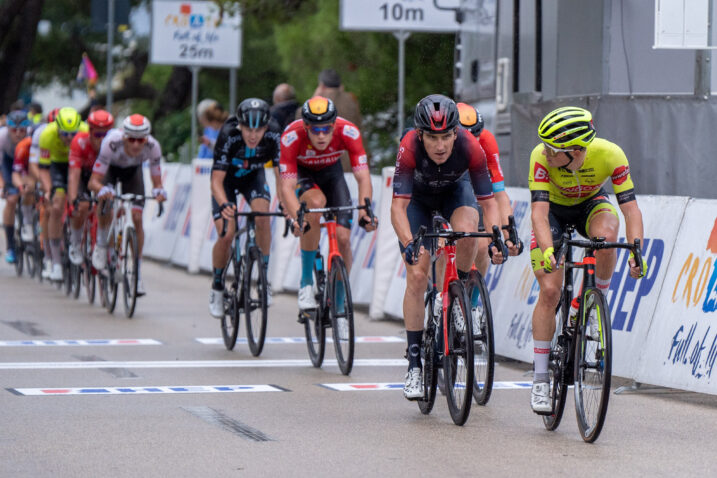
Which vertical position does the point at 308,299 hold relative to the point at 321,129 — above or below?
below

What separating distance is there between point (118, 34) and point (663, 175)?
4222 centimetres

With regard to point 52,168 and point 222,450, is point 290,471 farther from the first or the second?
point 52,168

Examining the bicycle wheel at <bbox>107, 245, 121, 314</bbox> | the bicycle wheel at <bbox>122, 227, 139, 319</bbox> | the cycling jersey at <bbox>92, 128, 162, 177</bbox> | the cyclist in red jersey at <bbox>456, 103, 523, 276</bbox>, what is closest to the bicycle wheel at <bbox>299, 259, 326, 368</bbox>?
the cyclist in red jersey at <bbox>456, 103, 523, 276</bbox>

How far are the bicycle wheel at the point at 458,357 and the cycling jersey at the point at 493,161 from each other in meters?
1.22

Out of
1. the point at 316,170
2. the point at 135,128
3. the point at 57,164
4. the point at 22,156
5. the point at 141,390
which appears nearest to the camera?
the point at 141,390

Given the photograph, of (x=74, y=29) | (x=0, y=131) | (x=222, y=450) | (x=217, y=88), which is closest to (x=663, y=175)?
(x=222, y=450)

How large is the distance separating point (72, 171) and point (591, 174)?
801 centimetres

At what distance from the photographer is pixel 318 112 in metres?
10.7

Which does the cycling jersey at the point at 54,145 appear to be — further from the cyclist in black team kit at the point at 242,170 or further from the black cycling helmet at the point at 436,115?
the black cycling helmet at the point at 436,115

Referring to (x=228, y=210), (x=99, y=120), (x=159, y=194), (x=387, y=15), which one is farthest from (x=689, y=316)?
(x=387, y=15)

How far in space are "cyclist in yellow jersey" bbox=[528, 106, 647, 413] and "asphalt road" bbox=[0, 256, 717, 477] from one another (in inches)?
23.5

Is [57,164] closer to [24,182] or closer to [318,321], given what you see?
[24,182]

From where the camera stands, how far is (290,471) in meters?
7.14

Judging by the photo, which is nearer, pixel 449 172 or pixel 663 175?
pixel 449 172
